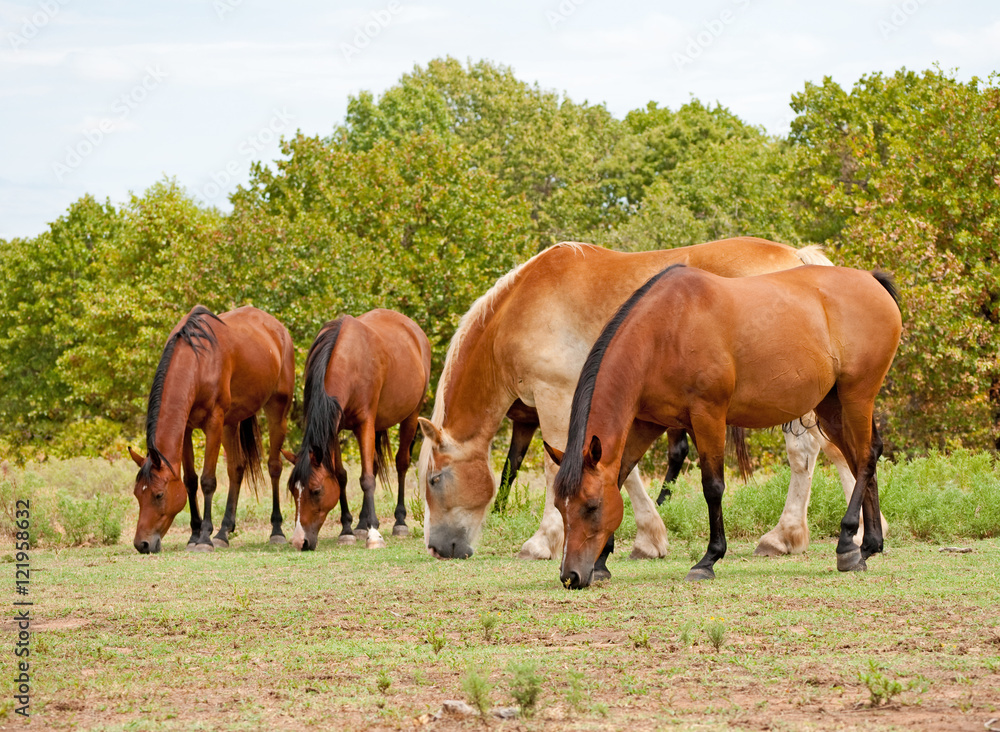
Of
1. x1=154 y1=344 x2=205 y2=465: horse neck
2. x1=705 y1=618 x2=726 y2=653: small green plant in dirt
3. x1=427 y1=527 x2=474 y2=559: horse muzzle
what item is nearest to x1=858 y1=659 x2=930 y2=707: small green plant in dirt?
x1=705 y1=618 x2=726 y2=653: small green plant in dirt

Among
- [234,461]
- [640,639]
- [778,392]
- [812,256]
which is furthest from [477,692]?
[234,461]

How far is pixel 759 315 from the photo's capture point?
6988 mm

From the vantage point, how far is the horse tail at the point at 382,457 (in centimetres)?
1327

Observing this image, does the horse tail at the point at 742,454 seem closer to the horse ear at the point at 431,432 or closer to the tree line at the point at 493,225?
the horse ear at the point at 431,432

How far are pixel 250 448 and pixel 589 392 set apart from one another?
723cm

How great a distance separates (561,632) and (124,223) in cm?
4228

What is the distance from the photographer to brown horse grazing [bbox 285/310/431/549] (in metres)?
10.4

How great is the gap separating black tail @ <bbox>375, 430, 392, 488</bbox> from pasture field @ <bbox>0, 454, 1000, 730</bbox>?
190 inches

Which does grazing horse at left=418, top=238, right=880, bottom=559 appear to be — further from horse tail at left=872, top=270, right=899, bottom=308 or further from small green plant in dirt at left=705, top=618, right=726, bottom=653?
small green plant in dirt at left=705, top=618, right=726, bottom=653

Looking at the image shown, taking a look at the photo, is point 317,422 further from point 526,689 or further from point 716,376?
point 526,689

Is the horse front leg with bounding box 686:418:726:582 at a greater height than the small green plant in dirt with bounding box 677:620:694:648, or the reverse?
the horse front leg with bounding box 686:418:726:582

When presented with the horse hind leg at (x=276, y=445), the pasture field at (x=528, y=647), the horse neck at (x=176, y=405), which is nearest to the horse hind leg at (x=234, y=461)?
the horse hind leg at (x=276, y=445)

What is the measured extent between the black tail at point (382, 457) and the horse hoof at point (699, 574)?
667 centimetres

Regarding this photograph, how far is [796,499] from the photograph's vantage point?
8797 mm
